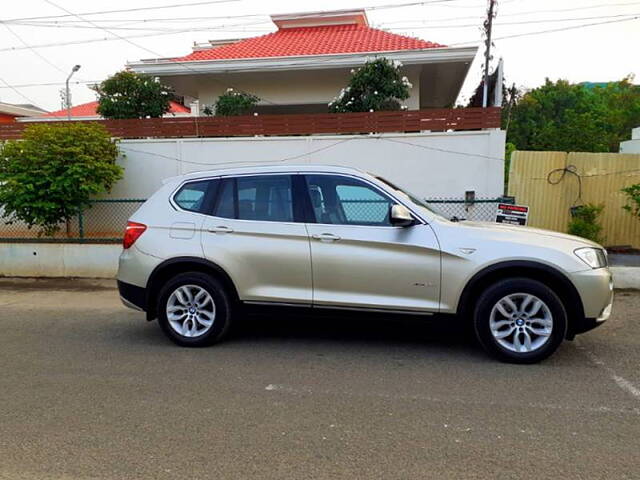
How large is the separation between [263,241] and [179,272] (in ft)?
3.17

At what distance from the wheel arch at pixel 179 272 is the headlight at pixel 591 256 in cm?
323

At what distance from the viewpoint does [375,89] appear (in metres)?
12.1

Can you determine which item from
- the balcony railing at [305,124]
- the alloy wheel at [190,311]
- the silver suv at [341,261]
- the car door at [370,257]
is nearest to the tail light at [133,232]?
the silver suv at [341,261]

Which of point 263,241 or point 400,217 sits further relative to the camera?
point 263,241

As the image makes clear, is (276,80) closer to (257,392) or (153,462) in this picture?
(257,392)

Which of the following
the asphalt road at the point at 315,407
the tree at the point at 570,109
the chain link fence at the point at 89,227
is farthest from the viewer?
the tree at the point at 570,109

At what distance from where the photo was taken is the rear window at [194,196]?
5258 mm

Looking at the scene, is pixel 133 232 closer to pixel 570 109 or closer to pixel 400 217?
pixel 400 217

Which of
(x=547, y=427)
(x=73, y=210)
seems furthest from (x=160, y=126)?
(x=547, y=427)

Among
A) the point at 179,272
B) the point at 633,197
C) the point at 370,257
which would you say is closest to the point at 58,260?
the point at 179,272

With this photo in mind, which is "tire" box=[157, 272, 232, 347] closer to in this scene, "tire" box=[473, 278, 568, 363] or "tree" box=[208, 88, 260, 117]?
"tire" box=[473, 278, 568, 363]

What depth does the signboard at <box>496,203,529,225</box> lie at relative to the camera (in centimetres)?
781

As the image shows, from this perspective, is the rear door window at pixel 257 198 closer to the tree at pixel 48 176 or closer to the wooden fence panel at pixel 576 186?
the tree at pixel 48 176

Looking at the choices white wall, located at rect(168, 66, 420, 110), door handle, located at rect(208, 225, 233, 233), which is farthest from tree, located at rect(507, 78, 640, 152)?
door handle, located at rect(208, 225, 233, 233)
